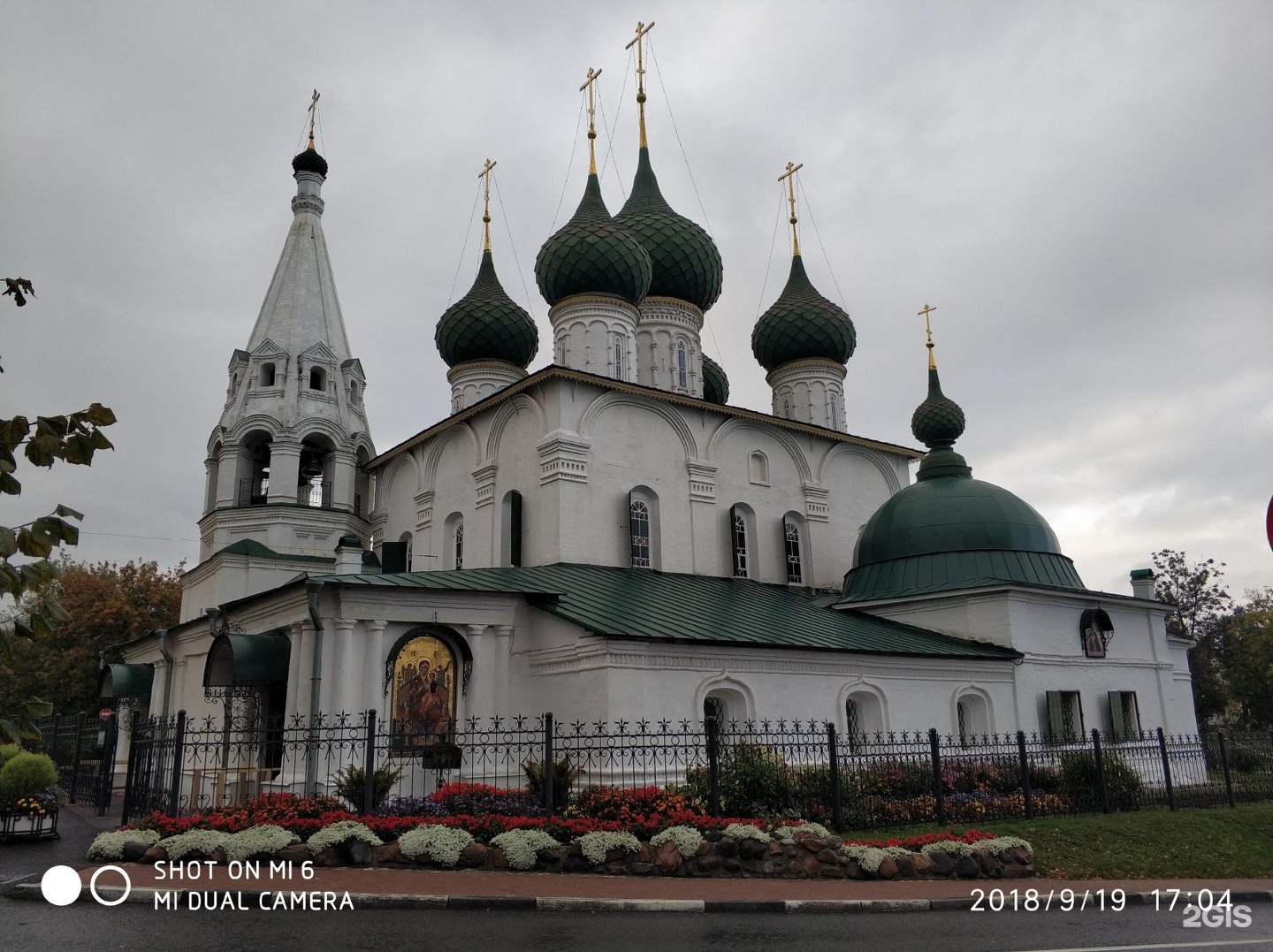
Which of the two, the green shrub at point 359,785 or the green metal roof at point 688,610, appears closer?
the green shrub at point 359,785

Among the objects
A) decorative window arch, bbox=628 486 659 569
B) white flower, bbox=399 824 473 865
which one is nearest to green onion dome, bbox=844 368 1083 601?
→ decorative window arch, bbox=628 486 659 569

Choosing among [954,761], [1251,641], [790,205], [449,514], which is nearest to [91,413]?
[954,761]

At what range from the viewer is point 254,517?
20266 mm

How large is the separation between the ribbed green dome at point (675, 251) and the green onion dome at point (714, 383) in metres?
3.74

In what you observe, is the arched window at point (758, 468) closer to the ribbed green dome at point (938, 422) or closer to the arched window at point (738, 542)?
the arched window at point (738, 542)

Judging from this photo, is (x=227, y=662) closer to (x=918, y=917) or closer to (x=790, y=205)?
(x=918, y=917)

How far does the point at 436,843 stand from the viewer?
9133mm

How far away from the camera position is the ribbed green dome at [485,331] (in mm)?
23688

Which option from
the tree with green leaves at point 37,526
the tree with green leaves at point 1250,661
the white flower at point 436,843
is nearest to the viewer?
the tree with green leaves at point 37,526

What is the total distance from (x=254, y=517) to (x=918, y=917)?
16.0 meters

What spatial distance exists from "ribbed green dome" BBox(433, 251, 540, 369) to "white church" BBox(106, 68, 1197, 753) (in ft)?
0.22

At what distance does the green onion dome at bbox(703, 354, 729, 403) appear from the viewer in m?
27.2

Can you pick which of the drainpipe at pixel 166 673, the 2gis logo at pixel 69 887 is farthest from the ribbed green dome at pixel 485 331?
the 2gis logo at pixel 69 887

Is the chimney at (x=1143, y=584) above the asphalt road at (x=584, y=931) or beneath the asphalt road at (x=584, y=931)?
above
